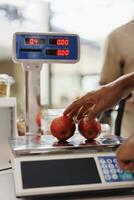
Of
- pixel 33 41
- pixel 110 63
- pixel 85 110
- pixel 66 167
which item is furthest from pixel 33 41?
pixel 110 63

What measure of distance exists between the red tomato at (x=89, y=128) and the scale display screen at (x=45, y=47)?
0.21m

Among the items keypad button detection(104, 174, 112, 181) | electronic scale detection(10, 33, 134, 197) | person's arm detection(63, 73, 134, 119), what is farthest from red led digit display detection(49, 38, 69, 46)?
keypad button detection(104, 174, 112, 181)

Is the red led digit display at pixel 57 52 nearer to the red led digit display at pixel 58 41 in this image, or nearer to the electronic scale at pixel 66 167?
the red led digit display at pixel 58 41

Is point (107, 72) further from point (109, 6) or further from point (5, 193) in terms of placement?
point (109, 6)

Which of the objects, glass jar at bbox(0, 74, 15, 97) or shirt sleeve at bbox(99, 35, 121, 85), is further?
shirt sleeve at bbox(99, 35, 121, 85)

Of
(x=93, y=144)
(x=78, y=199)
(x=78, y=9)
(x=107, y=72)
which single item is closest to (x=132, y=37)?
(x=107, y=72)

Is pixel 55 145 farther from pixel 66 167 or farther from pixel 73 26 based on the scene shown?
pixel 73 26

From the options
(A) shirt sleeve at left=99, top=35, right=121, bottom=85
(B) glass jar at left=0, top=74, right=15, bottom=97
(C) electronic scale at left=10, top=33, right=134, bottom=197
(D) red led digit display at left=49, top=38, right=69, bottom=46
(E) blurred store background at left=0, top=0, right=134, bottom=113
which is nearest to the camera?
(C) electronic scale at left=10, top=33, right=134, bottom=197

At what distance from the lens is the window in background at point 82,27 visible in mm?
3336

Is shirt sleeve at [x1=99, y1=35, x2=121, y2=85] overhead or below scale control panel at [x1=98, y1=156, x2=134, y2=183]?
overhead

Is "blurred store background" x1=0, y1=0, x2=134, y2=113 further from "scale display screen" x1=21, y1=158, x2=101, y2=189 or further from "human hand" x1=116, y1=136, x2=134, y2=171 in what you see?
"human hand" x1=116, y1=136, x2=134, y2=171

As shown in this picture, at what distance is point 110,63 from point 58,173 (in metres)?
1.17

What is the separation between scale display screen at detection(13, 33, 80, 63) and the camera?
0.95 m

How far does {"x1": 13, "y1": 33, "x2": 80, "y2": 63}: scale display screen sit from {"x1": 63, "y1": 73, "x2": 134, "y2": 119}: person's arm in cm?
16
